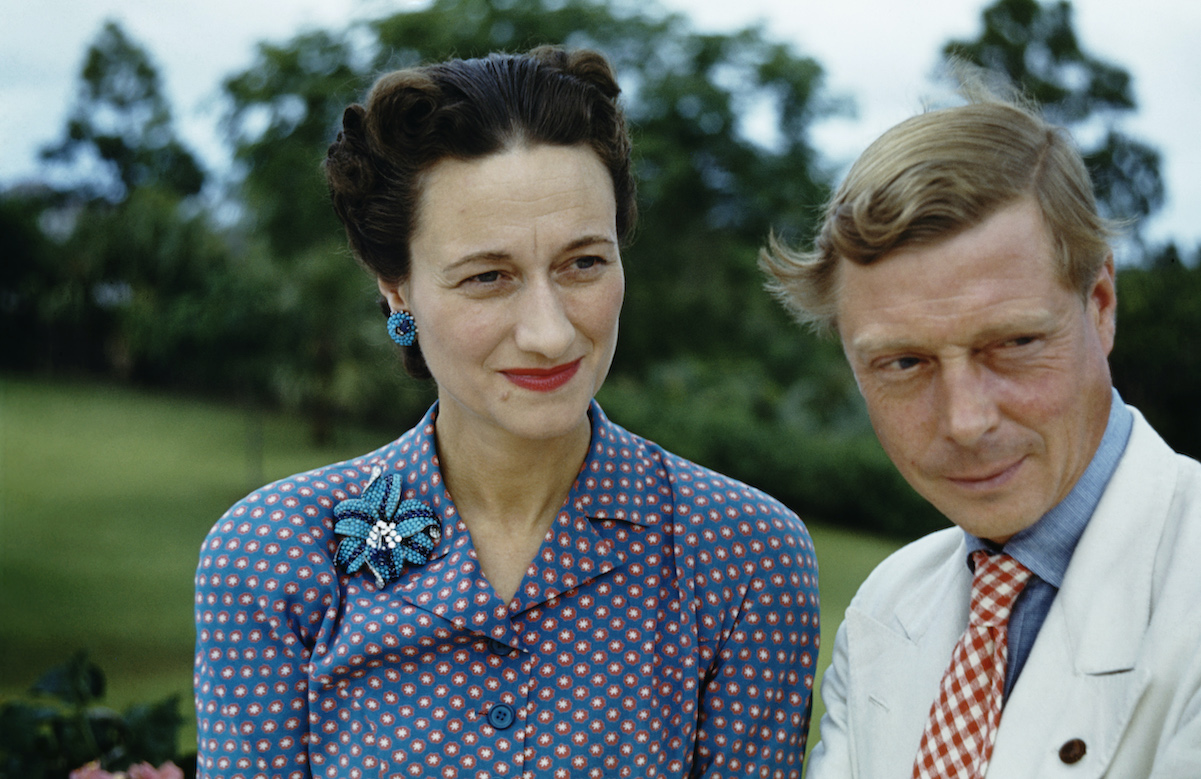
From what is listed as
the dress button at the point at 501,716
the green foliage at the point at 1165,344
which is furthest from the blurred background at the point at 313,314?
the dress button at the point at 501,716

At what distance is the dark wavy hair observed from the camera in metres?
2.19

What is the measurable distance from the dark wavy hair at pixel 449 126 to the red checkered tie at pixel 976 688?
114 centimetres

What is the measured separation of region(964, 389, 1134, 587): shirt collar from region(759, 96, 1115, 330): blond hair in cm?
31

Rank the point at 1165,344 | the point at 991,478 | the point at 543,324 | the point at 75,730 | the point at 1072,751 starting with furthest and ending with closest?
the point at 1165,344 < the point at 75,730 < the point at 543,324 < the point at 991,478 < the point at 1072,751

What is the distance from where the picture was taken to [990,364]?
74.9 inches

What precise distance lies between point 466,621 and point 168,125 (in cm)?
1042

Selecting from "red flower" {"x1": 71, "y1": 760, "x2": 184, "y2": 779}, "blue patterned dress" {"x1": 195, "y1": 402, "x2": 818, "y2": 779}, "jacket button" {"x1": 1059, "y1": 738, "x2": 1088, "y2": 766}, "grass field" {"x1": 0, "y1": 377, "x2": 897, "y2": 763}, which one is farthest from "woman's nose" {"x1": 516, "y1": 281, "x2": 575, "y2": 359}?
"grass field" {"x1": 0, "y1": 377, "x2": 897, "y2": 763}

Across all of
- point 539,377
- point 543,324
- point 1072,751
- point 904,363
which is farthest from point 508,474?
point 1072,751

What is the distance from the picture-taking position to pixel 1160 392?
9.70 meters

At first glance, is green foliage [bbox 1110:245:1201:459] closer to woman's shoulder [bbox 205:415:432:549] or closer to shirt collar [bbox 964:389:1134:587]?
shirt collar [bbox 964:389:1134:587]

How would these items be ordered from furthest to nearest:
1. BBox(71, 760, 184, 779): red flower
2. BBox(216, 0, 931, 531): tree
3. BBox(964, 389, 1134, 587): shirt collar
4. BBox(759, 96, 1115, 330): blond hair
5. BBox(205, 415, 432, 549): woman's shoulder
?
BBox(216, 0, 931, 531): tree
BBox(71, 760, 184, 779): red flower
BBox(205, 415, 432, 549): woman's shoulder
BBox(964, 389, 1134, 587): shirt collar
BBox(759, 96, 1115, 330): blond hair

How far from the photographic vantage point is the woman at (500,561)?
7.08 ft

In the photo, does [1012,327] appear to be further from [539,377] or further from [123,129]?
[123,129]

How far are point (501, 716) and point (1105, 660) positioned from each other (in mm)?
1123
